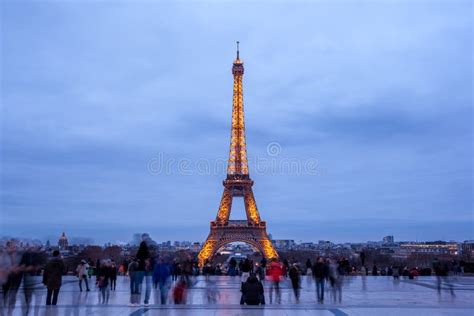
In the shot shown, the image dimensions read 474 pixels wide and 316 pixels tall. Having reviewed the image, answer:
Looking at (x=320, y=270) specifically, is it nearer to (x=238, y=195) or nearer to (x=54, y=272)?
(x=54, y=272)

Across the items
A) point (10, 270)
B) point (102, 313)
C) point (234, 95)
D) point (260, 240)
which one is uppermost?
point (234, 95)

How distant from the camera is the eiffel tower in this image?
81125 mm

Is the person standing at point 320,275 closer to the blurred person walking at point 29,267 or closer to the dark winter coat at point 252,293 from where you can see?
the dark winter coat at point 252,293

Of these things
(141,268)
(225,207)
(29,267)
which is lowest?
(29,267)

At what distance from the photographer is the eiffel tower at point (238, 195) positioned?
81.1m

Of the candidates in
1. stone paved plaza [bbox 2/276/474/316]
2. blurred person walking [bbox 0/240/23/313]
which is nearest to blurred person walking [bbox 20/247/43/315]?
blurred person walking [bbox 0/240/23/313]

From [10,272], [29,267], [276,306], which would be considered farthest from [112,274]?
[10,272]

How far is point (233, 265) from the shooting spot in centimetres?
4422

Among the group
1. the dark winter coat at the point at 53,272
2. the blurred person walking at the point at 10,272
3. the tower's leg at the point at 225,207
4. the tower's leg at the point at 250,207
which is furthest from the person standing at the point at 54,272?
the tower's leg at the point at 250,207

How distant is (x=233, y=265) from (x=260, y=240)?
37.3 metres

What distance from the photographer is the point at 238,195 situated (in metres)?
82.6

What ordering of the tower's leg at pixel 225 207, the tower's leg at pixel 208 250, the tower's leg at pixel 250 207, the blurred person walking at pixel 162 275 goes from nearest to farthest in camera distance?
1. the blurred person walking at pixel 162 275
2. the tower's leg at pixel 208 250
3. the tower's leg at pixel 225 207
4. the tower's leg at pixel 250 207

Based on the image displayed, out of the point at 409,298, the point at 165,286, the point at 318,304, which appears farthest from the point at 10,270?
the point at 409,298

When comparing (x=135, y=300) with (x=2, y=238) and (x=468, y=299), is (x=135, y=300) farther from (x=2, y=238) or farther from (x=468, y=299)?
(x=468, y=299)
